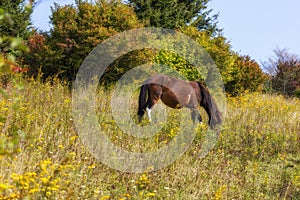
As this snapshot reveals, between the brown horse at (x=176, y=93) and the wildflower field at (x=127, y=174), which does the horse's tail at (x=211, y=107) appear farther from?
the wildflower field at (x=127, y=174)

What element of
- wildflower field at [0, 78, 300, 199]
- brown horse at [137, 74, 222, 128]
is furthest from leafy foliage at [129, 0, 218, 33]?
wildflower field at [0, 78, 300, 199]

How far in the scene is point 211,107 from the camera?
886cm

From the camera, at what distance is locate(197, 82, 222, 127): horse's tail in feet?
27.4

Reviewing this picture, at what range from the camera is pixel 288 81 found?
25.5m

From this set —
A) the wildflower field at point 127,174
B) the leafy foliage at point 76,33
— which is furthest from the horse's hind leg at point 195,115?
the leafy foliage at point 76,33

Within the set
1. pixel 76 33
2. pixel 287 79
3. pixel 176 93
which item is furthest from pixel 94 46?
pixel 287 79

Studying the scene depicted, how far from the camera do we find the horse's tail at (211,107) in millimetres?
8345

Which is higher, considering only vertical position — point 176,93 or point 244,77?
point 244,77

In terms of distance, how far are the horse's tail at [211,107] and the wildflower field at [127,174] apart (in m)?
0.63

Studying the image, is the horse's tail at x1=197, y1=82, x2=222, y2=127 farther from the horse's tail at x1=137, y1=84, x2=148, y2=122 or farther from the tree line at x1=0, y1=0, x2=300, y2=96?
the tree line at x1=0, y1=0, x2=300, y2=96

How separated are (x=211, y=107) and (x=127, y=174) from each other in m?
4.42

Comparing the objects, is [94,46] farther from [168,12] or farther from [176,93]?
[168,12]

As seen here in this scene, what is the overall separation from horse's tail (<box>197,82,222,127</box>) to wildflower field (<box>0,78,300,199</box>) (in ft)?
2.06

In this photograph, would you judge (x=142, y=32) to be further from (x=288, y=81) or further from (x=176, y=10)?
(x=288, y=81)
